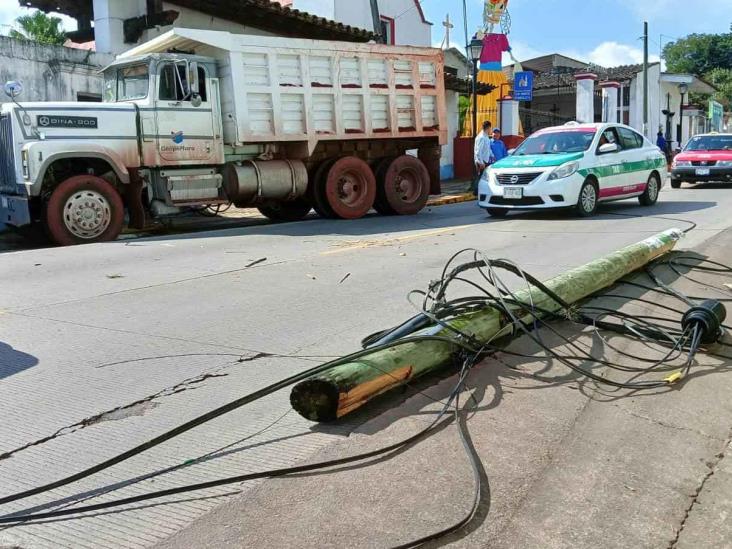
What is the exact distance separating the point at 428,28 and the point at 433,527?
26.8m

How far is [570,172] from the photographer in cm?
1283

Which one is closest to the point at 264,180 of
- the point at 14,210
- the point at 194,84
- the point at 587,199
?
the point at 194,84

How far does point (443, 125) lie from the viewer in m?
15.8

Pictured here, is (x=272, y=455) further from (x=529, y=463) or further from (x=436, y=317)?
(x=436, y=317)

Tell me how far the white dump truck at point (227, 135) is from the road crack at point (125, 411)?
7.63m

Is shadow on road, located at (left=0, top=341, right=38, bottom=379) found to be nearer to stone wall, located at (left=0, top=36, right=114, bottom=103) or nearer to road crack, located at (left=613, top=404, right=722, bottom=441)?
road crack, located at (left=613, top=404, right=722, bottom=441)

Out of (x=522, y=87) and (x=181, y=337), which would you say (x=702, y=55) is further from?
(x=181, y=337)

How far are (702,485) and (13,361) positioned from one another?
13.6 feet

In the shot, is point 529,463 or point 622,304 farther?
point 622,304

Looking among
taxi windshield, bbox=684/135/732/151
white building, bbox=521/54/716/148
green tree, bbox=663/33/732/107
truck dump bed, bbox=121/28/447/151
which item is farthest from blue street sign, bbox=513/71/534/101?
green tree, bbox=663/33/732/107

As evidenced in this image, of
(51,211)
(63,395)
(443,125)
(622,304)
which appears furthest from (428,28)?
(63,395)

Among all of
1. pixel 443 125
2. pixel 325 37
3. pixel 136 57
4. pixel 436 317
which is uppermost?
pixel 325 37

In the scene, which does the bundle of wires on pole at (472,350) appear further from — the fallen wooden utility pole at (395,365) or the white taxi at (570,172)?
the white taxi at (570,172)

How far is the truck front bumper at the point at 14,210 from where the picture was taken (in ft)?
36.3
